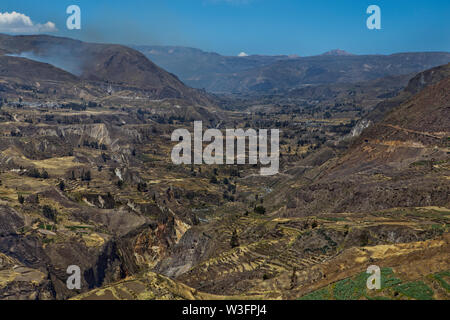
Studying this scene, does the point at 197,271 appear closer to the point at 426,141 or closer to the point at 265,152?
the point at 426,141

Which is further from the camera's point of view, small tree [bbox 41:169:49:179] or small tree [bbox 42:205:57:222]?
small tree [bbox 41:169:49:179]

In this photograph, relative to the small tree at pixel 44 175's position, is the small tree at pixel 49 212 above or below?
below

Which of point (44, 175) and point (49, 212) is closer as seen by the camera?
point (49, 212)

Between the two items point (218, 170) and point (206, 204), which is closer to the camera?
point (206, 204)

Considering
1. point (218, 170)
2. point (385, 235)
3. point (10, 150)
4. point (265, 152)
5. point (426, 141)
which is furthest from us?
point (265, 152)

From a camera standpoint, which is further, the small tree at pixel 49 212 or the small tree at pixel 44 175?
the small tree at pixel 44 175

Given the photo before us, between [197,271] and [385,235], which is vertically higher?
[385,235]

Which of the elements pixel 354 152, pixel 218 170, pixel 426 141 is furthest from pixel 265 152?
pixel 426 141

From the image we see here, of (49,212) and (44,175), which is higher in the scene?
(44,175)

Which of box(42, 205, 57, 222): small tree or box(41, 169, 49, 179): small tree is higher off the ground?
box(41, 169, 49, 179): small tree
